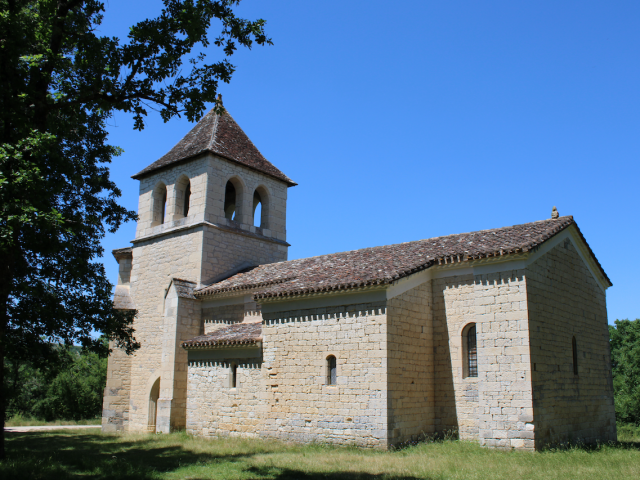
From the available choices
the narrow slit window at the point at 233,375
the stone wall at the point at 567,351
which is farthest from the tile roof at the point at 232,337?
the stone wall at the point at 567,351

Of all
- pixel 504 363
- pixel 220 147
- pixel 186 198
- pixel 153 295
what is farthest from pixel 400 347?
pixel 186 198

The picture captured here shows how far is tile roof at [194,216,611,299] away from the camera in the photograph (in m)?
13.0

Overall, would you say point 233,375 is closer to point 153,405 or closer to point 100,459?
point 100,459

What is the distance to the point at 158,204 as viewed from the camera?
22.1m

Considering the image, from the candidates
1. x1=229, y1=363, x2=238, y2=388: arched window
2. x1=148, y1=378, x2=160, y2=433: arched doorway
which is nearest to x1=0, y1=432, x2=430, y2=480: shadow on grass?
x1=229, y1=363, x2=238, y2=388: arched window

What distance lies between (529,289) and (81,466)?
34.4 ft

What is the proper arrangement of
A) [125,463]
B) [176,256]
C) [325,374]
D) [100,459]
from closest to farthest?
[125,463] → [100,459] → [325,374] → [176,256]

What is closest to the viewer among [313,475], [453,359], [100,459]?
[313,475]

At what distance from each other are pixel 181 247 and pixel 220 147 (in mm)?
4223

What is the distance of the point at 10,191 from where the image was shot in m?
8.57

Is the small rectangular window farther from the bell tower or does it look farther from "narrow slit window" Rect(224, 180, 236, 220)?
"narrow slit window" Rect(224, 180, 236, 220)

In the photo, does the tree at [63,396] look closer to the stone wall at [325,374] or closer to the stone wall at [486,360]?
the stone wall at [325,374]

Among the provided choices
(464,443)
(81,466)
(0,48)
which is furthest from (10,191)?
(464,443)

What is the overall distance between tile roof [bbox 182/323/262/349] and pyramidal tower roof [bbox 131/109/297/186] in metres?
7.10
